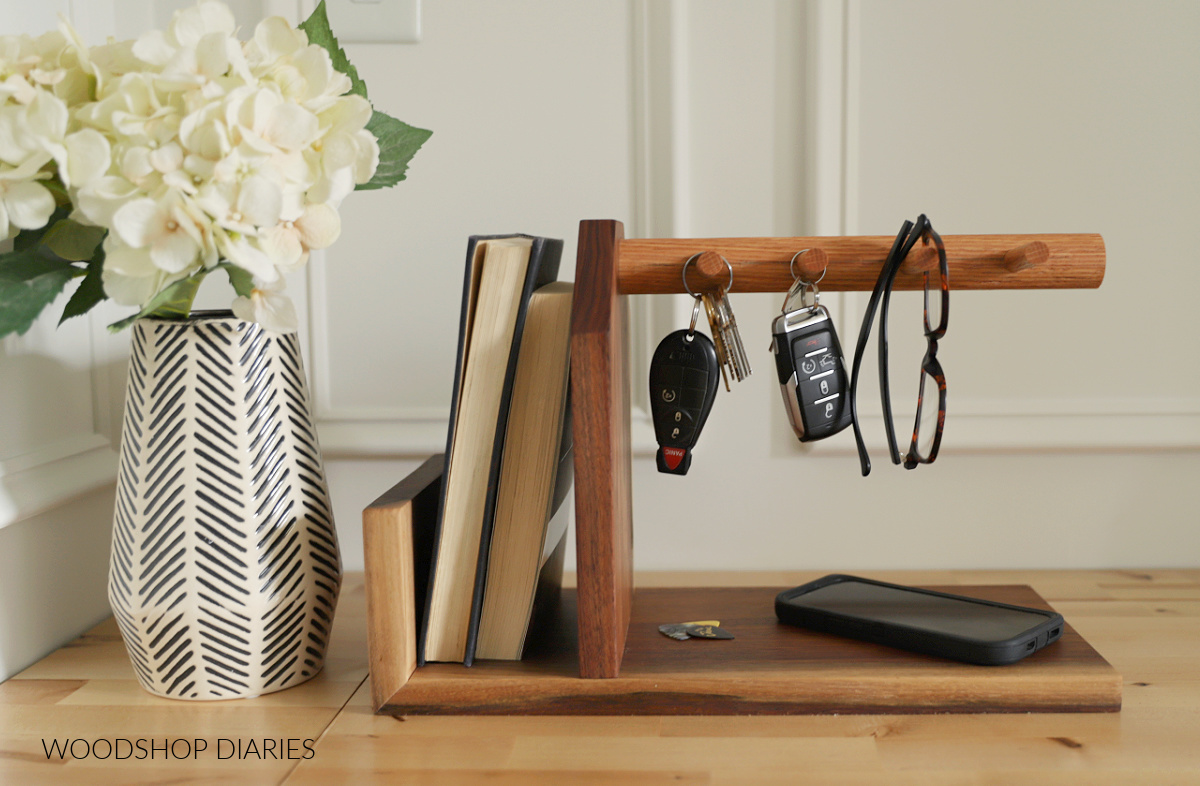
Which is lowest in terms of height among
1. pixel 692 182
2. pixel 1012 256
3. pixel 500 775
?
pixel 500 775

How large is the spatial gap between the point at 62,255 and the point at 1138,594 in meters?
1.00

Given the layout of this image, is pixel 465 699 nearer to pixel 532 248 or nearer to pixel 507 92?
pixel 532 248

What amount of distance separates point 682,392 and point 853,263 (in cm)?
16

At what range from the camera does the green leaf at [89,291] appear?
62 centimetres

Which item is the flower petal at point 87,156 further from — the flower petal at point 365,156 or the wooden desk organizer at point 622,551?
the wooden desk organizer at point 622,551

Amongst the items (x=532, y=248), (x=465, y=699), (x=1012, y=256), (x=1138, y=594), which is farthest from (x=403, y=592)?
(x=1138, y=594)

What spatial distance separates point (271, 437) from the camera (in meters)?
0.65

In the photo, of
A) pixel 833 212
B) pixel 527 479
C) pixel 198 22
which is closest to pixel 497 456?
pixel 527 479

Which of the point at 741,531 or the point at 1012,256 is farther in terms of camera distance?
the point at 741,531

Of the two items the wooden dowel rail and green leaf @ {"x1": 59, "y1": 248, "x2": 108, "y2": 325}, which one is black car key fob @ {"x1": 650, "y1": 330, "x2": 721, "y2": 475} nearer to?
the wooden dowel rail

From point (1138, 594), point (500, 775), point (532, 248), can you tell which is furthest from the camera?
point (1138, 594)

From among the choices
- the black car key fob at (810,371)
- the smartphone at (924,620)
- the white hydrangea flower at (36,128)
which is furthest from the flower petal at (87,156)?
the smartphone at (924,620)

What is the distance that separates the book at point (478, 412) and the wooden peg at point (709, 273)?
0.12m

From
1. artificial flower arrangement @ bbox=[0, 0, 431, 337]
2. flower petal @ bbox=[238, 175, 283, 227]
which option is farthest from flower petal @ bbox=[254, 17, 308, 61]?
flower petal @ bbox=[238, 175, 283, 227]
